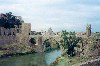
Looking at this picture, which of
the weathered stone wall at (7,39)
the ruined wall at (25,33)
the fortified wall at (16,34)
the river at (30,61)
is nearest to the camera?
the river at (30,61)

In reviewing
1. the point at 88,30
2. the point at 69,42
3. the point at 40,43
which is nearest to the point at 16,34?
the point at 40,43

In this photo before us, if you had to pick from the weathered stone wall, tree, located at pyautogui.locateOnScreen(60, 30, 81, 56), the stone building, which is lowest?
the weathered stone wall

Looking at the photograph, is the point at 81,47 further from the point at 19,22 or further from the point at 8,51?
the point at 19,22

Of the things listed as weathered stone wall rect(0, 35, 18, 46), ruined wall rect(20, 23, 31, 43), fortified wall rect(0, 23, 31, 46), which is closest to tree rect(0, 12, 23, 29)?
fortified wall rect(0, 23, 31, 46)

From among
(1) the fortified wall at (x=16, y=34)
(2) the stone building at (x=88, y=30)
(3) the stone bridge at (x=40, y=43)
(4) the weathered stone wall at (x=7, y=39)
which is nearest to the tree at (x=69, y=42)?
(2) the stone building at (x=88, y=30)

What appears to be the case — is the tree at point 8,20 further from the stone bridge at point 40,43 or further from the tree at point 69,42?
the tree at point 69,42

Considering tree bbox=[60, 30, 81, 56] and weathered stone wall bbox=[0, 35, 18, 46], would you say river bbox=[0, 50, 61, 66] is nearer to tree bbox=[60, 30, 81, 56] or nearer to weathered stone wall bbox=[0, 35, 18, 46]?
tree bbox=[60, 30, 81, 56]

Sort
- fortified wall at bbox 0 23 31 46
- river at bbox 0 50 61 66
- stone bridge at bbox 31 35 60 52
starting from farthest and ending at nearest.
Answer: fortified wall at bbox 0 23 31 46
stone bridge at bbox 31 35 60 52
river at bbox 0 50 61 66

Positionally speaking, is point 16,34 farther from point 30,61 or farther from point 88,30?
point 30,61

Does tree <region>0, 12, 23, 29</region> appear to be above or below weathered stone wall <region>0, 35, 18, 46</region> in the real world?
above

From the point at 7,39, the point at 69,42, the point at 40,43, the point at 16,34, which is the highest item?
the point at 69,42

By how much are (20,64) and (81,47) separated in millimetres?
7124

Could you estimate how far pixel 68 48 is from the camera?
3978 centimetres

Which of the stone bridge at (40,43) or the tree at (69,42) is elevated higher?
the tree at (69,42)
